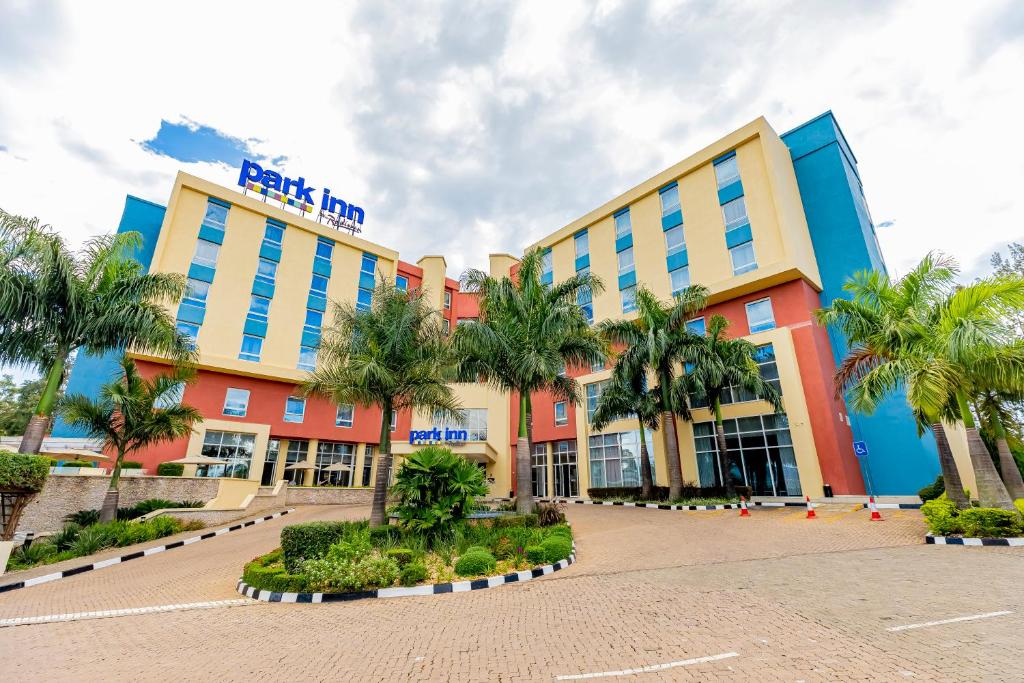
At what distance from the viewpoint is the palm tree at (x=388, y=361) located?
15.3 metres

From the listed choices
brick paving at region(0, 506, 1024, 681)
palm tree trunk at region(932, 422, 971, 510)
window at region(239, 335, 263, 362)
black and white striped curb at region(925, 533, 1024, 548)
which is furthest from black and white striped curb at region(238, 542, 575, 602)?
window at region(239, 335, 263, 362)

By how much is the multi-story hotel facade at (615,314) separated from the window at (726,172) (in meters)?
0.13

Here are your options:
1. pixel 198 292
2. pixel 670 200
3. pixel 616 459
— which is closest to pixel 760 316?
pixel 670 200

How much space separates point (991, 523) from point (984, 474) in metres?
1.81

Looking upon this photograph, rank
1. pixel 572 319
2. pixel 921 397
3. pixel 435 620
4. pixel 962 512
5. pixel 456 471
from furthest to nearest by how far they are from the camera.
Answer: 1. pixel 572 319
2. pixel 456 471
3. pixel 921 397
4. pixel 962 512
5. pixel 435 620

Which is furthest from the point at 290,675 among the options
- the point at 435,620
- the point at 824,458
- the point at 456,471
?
the point at 824,458

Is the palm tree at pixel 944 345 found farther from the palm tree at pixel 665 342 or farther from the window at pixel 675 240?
the window at pixel 675 240

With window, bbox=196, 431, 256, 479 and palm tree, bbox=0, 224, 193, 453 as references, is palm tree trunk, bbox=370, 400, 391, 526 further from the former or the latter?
window, bbox=196, 431, 256, 479

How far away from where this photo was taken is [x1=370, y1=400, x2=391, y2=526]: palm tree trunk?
46.9 feet

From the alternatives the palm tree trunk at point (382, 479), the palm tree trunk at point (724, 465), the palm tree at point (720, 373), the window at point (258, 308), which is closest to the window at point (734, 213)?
the palm tree at point (720, 373)

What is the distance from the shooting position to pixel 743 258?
26141 mm

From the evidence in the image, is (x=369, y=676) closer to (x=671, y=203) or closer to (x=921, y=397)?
(x=921, y=397)

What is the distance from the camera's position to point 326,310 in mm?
35688

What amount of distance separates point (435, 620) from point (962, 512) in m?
12.5
